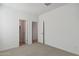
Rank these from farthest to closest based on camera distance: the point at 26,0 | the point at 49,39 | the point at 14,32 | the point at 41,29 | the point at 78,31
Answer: the point at 41,29 < the point at 49,39 < the point at 14,32 < the point at 78,31 < the point at 26,0

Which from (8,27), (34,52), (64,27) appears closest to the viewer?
(34,52)

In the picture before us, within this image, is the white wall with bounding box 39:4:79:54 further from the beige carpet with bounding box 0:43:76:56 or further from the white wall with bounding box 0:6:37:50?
the white wall with bounding box 0:6:37:50

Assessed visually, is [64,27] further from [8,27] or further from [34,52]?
[8,27]

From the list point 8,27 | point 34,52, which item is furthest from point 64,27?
point 8,27

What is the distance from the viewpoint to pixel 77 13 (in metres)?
2.82

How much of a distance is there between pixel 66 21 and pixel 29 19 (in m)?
2.22

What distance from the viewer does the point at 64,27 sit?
3.32 metres

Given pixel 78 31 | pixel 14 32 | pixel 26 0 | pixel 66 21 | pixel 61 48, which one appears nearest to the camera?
pixel 26 0

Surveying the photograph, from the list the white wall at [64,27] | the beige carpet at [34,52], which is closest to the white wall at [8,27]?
the beige carpet at [34,52]

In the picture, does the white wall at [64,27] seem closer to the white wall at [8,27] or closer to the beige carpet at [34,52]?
the beige carpet at [34,52]

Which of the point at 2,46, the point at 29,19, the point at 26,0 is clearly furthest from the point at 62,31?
the point at 26,0

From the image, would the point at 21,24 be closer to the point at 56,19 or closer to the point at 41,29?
the point at 41,29

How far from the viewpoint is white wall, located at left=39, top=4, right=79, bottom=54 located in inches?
114

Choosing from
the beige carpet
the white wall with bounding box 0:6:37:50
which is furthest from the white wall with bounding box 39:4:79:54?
the white wall with bounding box 0:6:37:50
